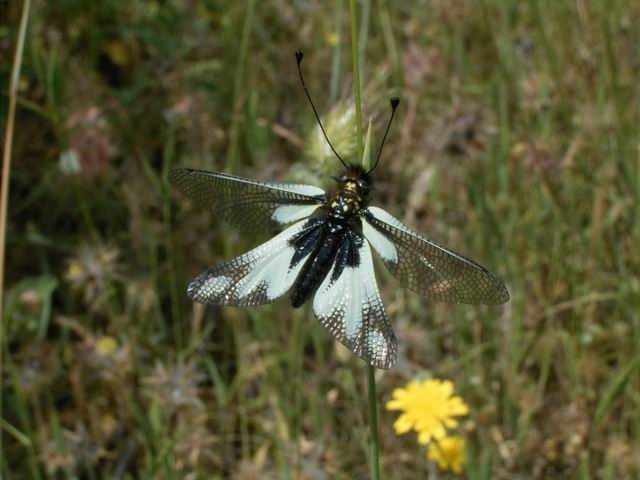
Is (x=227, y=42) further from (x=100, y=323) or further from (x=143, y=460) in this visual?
(x=143, y=460)

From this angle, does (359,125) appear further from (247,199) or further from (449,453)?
(449,453)

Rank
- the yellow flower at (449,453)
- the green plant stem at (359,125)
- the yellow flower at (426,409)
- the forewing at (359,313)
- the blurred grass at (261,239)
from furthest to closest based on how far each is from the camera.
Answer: the blurred grass at (261,239) < the yellow flower at (449,453) < the yellow flower at (426,409) < the forewing at (359,313) < the green plant stem at (359,125)

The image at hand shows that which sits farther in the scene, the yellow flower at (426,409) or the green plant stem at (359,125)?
the yellow flower at (426,409)

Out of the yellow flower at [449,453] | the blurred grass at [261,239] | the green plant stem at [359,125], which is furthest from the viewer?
the blurred grass at [261,239]

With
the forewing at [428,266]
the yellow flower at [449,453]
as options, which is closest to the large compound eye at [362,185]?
the forewing at [428,266]

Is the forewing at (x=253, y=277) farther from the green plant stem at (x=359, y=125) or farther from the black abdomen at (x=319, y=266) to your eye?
the green plant stem at (x=359, y=125)

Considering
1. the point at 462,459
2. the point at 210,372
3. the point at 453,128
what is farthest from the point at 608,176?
the point at 210,372
